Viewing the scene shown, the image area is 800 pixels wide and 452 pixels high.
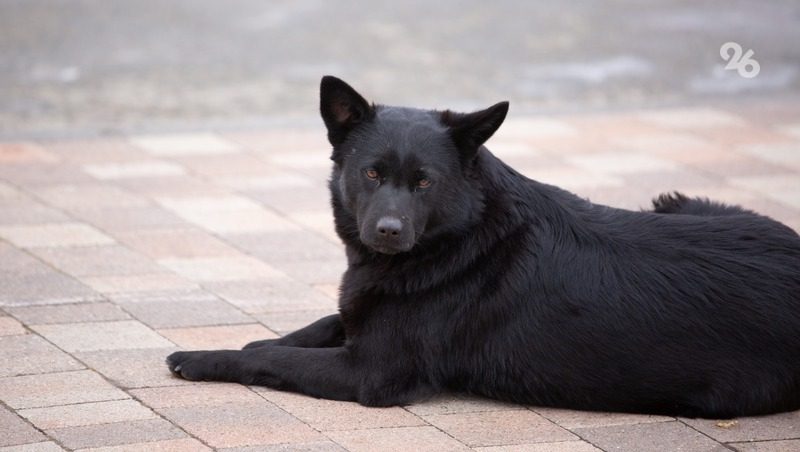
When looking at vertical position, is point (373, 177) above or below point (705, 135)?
below

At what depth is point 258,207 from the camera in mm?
7309

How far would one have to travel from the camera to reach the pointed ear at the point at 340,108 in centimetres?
465

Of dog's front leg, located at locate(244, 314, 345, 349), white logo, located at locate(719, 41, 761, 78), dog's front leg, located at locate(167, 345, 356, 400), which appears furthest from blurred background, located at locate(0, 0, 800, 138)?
dog's front leg, located at locate(167, 345, 356, 400)

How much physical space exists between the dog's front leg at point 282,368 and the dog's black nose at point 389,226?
460mm

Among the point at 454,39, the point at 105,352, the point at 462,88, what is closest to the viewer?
the point at 105,352

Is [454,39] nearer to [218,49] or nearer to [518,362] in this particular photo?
[218,49]

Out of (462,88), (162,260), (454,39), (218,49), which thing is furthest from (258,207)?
(454,39)

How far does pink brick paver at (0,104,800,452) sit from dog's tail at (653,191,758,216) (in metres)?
0.99

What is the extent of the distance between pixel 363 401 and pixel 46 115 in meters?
5.33

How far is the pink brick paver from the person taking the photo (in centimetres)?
430

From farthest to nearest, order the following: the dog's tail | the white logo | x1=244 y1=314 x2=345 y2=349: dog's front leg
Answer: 1. the white logo
2. the dog's tail
3. x1=244 y1=314 x2=345 y2=349: dog's front leg

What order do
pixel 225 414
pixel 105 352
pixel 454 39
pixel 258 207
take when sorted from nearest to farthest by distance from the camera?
pixel 225 414 → pixel 105 352 → pixel 258 207 → pixel 454 39

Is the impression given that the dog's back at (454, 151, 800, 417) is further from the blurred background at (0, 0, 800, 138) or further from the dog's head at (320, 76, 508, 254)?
the blurred background at (0, 0, 800, 138)

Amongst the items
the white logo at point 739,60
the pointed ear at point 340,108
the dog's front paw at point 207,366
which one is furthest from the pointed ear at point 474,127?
the white logo at point 739,60
